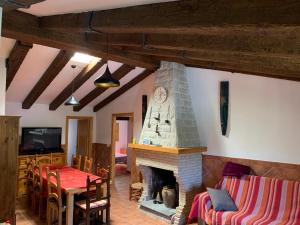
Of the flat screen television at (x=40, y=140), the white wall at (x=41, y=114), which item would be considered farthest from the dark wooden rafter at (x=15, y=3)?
the white wall at (x=41, y=114)

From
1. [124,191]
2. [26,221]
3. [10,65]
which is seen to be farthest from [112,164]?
[10,65]

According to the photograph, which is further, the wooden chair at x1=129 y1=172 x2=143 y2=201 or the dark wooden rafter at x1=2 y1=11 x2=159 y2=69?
the wooden chair at x1=129 y1=172 x2=143 y2=201

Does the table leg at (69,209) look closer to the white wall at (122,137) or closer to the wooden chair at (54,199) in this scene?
the wooden chair at (54,199)

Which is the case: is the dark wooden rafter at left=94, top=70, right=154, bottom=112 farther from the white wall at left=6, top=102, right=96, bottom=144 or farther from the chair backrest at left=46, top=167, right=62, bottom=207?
the chair backrest at left=46, top=167, right=62, bottom=207

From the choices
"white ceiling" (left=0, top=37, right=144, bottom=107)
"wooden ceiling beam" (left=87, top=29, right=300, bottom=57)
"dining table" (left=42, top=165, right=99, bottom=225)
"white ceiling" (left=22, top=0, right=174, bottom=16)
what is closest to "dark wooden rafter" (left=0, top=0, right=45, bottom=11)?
"white ceiling" (left=22, top=0, right=174, bottom=16)

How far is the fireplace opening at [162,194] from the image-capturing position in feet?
15.8

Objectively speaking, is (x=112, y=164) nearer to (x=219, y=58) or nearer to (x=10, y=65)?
(x=10, y=65)

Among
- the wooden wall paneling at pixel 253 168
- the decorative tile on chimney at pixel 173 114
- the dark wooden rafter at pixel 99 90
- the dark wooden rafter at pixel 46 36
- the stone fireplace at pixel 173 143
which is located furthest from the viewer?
the dark wooden rafter at pixel 99 90

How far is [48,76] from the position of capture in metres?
5.12

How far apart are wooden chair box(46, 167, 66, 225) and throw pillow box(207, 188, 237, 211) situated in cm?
228

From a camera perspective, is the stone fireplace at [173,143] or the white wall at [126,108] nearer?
the stone fireplace at [173,143]

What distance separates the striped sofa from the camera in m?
3.50

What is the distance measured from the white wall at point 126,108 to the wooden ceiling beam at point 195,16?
397 centimetres

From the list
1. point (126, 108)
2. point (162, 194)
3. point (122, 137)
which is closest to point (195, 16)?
point (162, 194)
